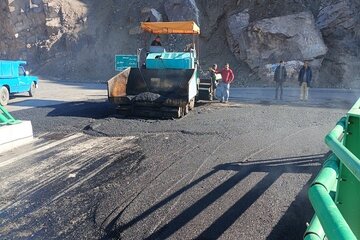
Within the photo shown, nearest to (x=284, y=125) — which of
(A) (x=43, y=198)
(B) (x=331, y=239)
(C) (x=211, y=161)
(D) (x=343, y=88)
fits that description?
(C) (x=211, y=161)

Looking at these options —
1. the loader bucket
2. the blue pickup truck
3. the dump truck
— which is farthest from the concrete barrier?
the blue pickup truck

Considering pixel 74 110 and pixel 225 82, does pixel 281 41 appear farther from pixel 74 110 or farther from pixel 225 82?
pixel 74 110

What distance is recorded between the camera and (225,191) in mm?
5078

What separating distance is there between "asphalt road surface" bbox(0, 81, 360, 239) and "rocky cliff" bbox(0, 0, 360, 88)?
10.5 meters

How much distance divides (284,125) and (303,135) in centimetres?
121

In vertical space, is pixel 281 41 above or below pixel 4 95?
above

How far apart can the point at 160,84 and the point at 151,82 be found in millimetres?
333

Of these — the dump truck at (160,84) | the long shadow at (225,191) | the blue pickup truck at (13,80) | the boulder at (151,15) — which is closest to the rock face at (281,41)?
the boulder at (151,15)

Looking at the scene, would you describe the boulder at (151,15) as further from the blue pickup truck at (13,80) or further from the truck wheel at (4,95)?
the truck wheel at (4,95)

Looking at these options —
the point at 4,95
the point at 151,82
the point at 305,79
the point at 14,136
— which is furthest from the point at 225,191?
the point at 4,95

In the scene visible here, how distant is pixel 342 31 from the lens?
21562 mm

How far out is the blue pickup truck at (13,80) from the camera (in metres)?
15.3

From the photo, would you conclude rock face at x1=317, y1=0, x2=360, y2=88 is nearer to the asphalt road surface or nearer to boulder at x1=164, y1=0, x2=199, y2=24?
boulder at x1=164, y1=0, x2=199, y2=24

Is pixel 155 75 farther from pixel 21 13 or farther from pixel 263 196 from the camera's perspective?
pixel 21 13
